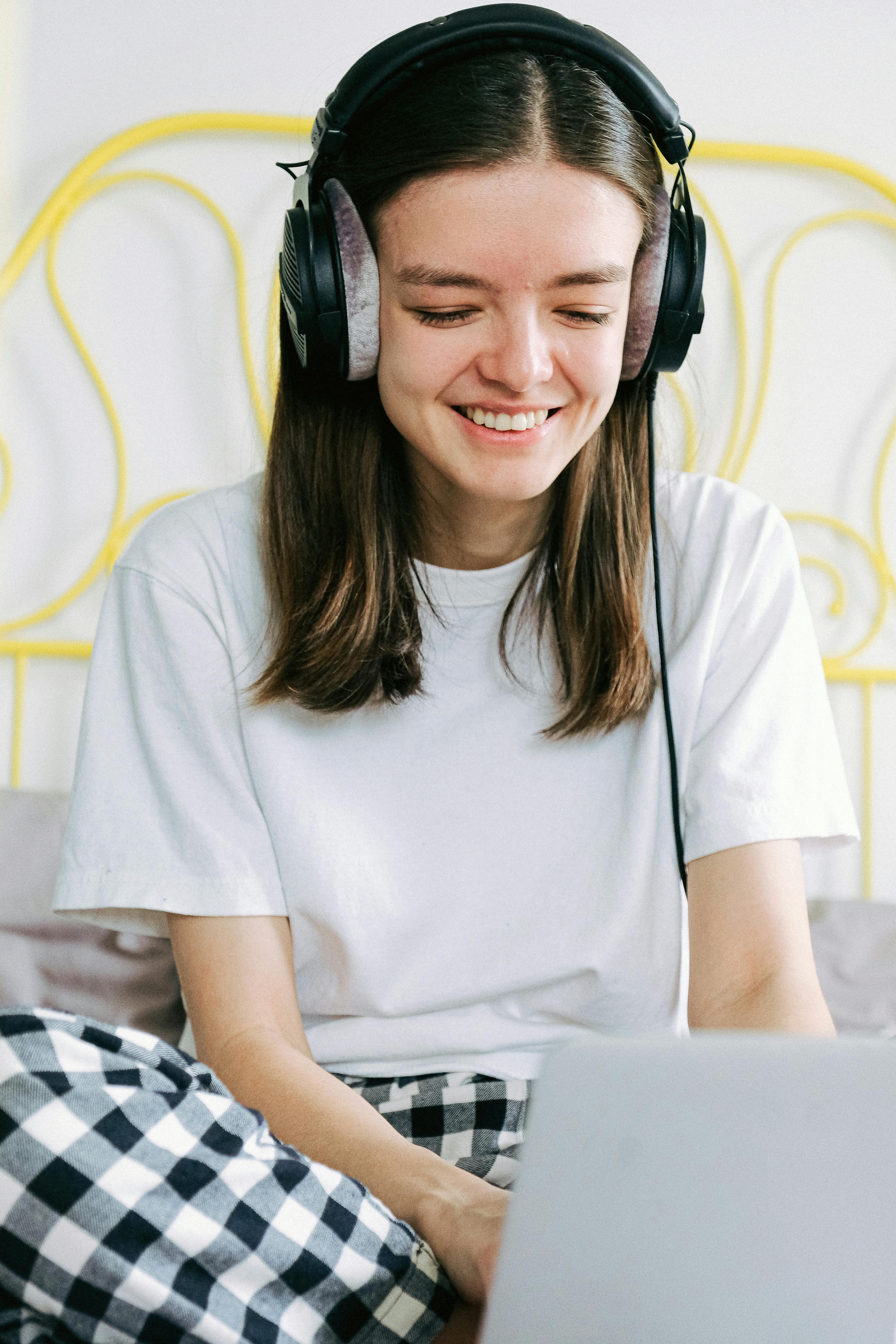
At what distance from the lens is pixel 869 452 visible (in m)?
1.77

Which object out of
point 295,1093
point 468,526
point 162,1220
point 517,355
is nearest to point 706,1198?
point 162,1220

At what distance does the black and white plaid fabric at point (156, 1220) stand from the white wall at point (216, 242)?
1236mm

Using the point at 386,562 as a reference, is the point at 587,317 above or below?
above

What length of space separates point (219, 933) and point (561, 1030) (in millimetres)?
268

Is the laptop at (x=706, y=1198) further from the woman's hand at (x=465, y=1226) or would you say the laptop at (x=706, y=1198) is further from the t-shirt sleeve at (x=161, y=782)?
the t-shirt sleeve at (x=161, y=782)

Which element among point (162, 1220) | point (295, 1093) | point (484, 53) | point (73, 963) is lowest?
point (73, 963)

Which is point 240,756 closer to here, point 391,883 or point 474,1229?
point 391,883

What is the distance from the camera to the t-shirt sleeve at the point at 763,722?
97cm

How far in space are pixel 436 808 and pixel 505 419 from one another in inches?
11.9

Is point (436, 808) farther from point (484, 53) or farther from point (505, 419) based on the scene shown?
point (484, 53)

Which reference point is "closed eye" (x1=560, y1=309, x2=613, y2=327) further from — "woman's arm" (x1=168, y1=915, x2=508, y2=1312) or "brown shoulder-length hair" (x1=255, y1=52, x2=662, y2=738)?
"woman's arm" (x1=168, y1=915, x2=508, y2=1312)

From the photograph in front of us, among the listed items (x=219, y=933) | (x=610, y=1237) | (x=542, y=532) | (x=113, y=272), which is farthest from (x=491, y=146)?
(x=113, y=272)

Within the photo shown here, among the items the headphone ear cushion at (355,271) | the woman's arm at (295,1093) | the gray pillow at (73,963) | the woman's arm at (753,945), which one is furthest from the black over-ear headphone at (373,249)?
the gray pillow at (73,963)

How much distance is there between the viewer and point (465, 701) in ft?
→ 3.33
